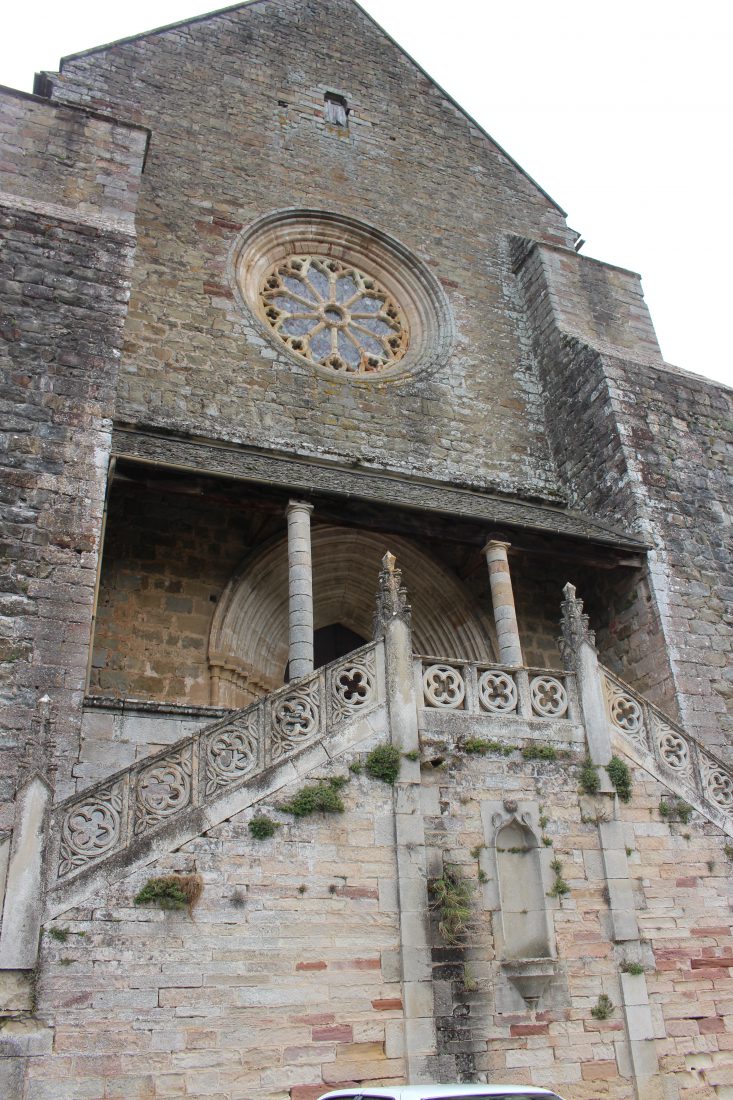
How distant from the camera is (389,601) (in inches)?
297

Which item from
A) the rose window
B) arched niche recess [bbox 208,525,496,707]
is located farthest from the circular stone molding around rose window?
arched niche recess [bbox 208,525,496,707]

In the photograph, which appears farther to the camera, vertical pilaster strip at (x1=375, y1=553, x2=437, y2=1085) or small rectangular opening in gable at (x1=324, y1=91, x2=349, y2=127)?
small rectangular opening in gable at (x1=324, y1=91, x2=349, y2=127)

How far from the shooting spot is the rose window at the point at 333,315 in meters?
12.3

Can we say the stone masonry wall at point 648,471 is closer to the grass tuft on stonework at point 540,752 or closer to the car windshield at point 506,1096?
the grass tuft on stonework at point 540,752

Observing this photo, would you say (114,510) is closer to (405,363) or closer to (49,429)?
(49,429)

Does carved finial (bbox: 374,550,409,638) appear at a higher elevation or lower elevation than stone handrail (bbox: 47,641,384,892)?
higher

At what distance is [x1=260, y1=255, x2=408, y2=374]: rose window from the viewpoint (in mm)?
12320

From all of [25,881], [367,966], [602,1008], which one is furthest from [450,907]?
[25,881]

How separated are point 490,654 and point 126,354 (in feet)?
17.5

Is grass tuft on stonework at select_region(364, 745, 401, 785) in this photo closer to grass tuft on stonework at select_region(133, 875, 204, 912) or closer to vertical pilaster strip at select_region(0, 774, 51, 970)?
grass tuft on stonework at select_region(133, 875, 204, 912)

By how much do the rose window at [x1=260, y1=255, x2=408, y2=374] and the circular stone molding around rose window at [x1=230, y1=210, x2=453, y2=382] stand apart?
0.04 ft

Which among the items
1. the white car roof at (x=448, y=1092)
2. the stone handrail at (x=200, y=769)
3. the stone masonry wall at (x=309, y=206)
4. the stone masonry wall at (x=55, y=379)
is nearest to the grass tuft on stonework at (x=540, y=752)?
the stone handrail at (x=200, y=769)

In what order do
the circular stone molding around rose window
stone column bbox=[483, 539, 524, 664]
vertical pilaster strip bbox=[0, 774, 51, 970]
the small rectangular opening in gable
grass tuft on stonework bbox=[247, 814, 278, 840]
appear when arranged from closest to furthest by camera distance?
vertical pilaster strip bbox=[0, 774, 51, 970], grass tuft on stonework bbox=[247, 814, 278, 840], stone column bbox=[483, 539, 524, 664], the circular stone molding around rose window, the small rectangular opening in gable

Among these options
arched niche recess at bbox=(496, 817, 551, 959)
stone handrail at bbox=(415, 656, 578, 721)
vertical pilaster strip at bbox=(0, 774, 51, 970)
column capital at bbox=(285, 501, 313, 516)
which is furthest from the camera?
column capital at bbox=(285, 501, 313, 516)
